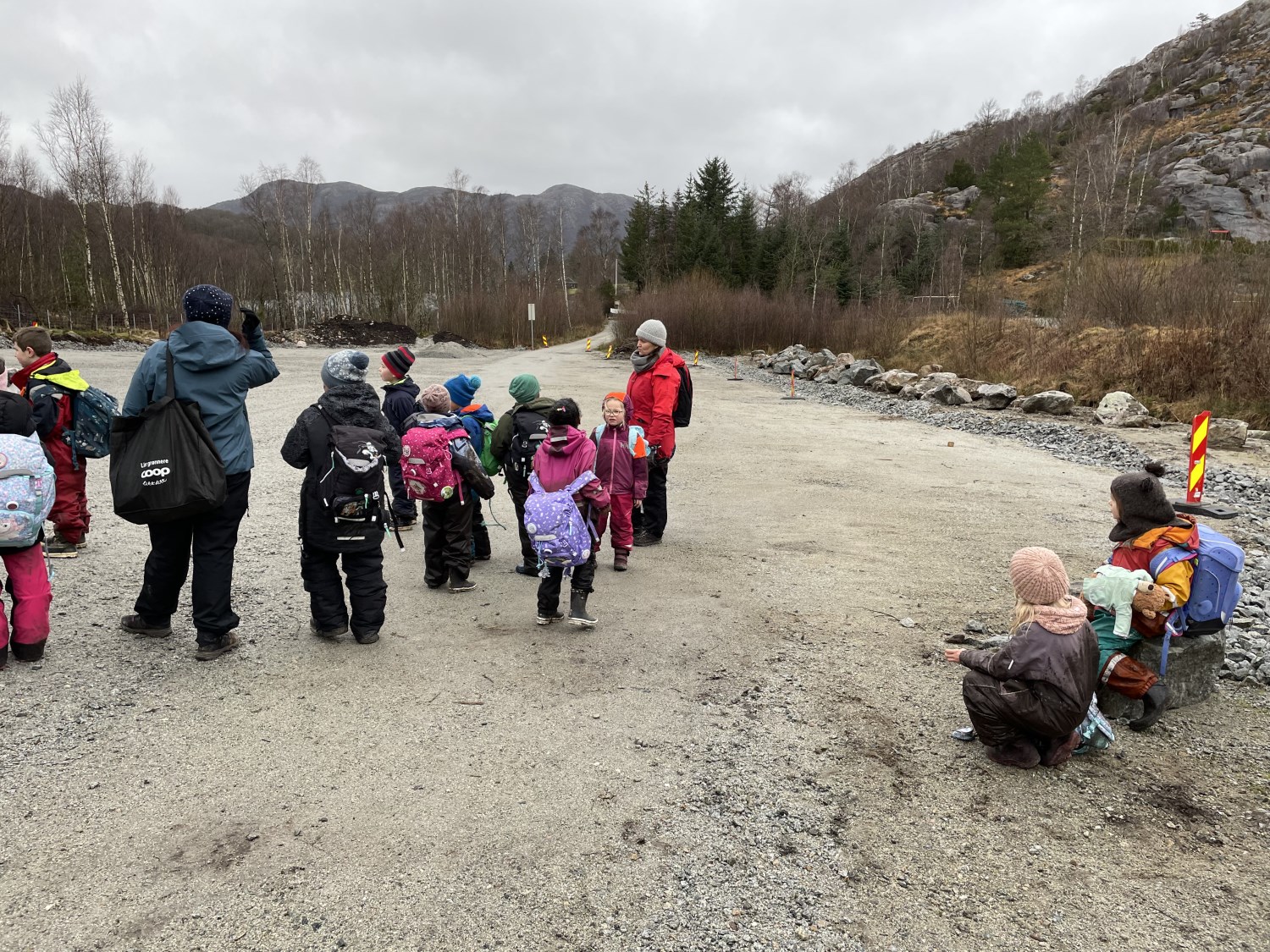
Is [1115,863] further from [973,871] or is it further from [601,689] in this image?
[601,689]

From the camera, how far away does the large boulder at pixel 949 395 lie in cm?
2158

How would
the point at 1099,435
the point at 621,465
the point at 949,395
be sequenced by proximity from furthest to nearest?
the point at 949,395 < the point at 1099,435 < the point at 621,465

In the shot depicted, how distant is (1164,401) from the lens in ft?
60.0

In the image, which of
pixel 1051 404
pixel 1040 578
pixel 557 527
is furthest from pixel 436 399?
pixel 1051 404

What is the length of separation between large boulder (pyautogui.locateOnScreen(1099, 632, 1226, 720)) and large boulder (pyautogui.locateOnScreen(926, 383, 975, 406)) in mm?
18420

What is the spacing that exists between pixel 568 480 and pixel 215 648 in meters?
2.46

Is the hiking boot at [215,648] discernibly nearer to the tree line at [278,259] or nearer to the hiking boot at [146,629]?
the hiking boot at [146,629]

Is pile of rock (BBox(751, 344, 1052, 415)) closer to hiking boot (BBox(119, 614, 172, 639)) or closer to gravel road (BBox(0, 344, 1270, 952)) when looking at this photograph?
gravel road (BBox(0, 344, 1270, 952))

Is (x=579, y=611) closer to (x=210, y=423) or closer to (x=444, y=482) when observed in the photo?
(x=444, y=482)

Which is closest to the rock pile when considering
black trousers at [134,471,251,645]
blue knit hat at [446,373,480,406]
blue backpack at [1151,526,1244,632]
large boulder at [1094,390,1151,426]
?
large boulder at [1094,390,1151,426]

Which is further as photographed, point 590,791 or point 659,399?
point 659,399

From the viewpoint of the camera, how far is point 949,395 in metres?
21.8

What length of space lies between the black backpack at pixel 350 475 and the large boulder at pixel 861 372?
24.8 metres

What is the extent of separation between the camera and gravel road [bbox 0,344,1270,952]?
275cm
